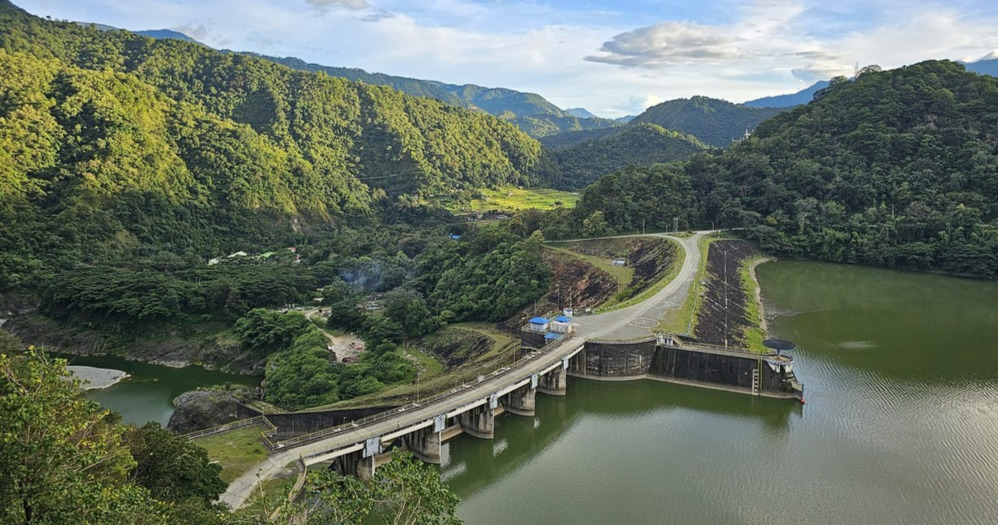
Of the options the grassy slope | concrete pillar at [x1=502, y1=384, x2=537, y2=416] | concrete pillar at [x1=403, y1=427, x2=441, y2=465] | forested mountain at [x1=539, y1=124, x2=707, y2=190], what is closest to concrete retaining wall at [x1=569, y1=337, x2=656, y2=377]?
concrete pillar at [x1=502, y1=384, x2=537, y2=416]

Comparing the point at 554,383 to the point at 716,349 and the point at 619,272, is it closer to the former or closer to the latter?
the point at 716,349

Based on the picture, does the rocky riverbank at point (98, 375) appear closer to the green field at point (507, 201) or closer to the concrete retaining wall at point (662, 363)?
the concrete retaining wall at point (662, 363)

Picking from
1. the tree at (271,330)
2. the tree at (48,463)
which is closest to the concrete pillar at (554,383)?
the tree at (271,330)

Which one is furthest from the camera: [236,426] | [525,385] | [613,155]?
[613,155]

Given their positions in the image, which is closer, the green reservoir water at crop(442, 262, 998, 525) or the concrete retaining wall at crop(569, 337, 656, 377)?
the green reservoir water at crop(442, 262, 998, 525)

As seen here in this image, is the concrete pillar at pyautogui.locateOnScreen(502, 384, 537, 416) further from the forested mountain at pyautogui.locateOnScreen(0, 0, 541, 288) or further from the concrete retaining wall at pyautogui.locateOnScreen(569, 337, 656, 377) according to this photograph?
the forested mountain at pyautogui.locateOnScreen(0, 0, 541, 288)

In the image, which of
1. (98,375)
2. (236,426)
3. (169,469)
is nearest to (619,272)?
(236,426)
